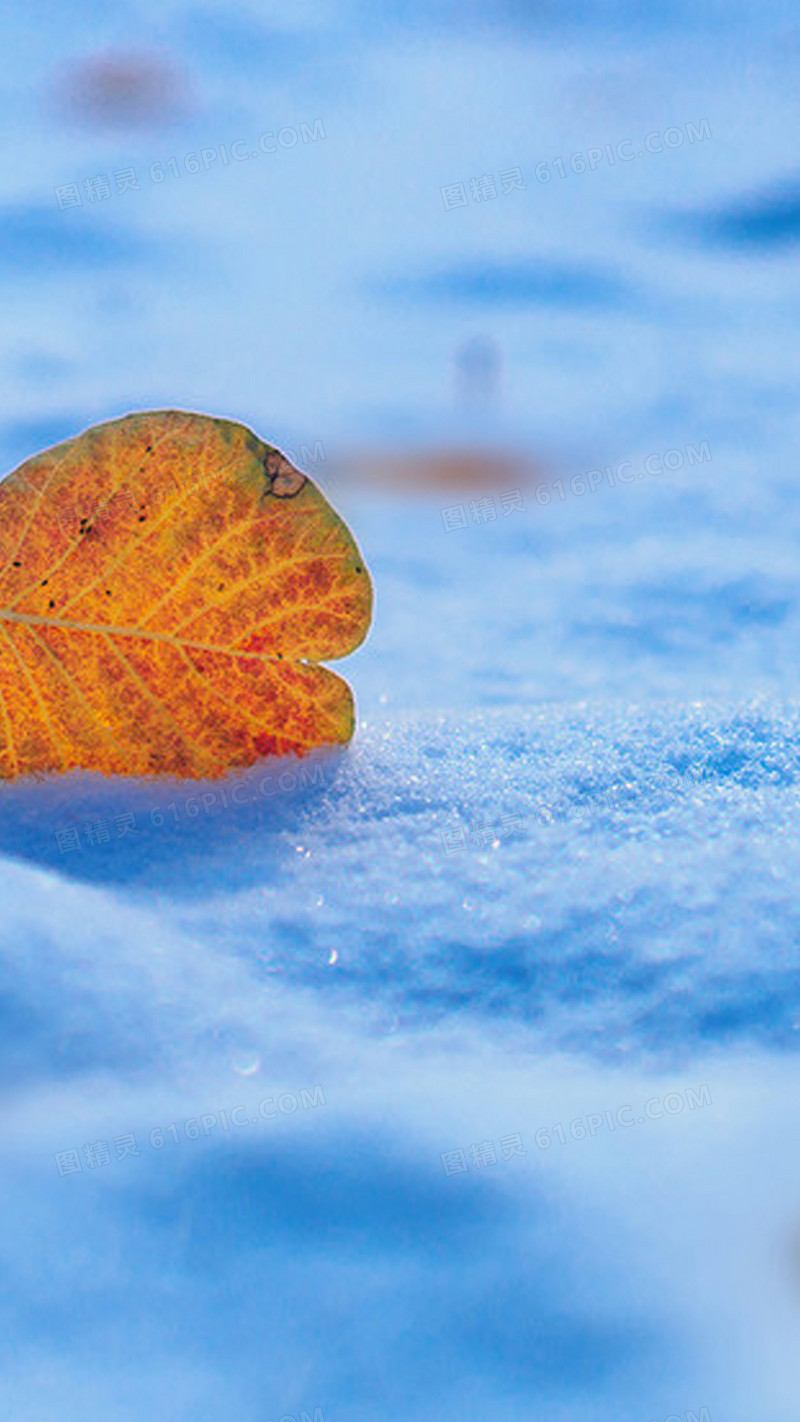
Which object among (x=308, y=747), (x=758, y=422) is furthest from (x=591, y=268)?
(x=308, y=747)

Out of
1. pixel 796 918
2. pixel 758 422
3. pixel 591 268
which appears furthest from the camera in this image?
pixel 591 268

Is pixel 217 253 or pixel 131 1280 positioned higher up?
pixel 217 253

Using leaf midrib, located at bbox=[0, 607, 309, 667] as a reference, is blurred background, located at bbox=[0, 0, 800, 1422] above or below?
below

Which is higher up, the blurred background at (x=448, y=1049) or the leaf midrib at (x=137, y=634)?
the leaf midrib at (x=137, y=634)

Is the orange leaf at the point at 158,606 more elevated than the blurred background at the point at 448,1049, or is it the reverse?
the orange leaf at the point at 158,606

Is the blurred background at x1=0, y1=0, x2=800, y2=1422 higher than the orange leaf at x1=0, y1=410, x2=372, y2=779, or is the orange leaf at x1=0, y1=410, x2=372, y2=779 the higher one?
the orange leaf at x1=0, y1=410, x2=372, y2=779

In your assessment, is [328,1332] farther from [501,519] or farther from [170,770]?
[501,519]

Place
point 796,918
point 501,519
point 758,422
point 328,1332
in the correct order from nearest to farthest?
1. point 328,1332
2. point 796,918
3. point 501,519
4. point 758,422

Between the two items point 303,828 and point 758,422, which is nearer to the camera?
point 303,828
